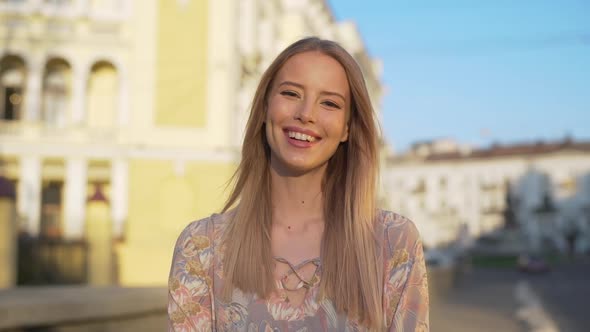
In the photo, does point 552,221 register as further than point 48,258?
Yes

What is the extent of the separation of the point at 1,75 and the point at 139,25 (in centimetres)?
540

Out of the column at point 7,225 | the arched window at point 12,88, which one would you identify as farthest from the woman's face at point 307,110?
the arched window at point 12,88

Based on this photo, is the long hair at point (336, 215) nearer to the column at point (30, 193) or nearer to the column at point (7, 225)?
the column at point (7, 225)

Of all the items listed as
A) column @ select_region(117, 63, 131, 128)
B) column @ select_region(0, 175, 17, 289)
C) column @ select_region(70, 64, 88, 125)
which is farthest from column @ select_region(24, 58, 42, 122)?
column @ select_region(0, 175, 17, 289)

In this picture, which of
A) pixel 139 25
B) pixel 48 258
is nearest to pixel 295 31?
pixel 139 25

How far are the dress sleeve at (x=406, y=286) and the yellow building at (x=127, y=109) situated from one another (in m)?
27.4

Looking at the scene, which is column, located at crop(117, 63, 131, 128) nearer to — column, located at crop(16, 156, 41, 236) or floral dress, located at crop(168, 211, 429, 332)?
column, located at crop(16, 156, 41, 236)

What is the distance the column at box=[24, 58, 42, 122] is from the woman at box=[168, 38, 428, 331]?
28.8 m

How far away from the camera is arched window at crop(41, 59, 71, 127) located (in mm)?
30562

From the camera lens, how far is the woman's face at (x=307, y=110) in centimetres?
246

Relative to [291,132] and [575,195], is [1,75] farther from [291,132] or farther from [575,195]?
[575,195]

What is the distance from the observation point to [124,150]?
29922 mm

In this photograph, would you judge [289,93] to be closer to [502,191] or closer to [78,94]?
[78,94]

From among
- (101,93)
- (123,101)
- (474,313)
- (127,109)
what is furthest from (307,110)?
(101,93)
